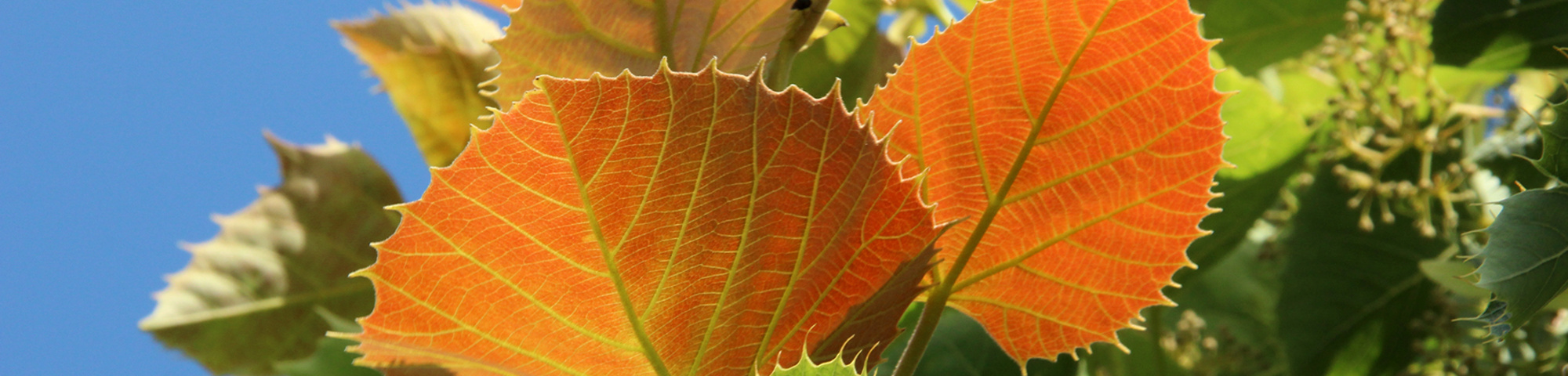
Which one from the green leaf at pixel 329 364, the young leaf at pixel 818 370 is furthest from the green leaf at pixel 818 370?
the green leaf at pixel 329 364

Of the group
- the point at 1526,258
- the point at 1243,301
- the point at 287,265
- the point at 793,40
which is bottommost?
the point at 1243,301

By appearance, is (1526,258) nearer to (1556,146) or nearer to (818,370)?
(1556,146)

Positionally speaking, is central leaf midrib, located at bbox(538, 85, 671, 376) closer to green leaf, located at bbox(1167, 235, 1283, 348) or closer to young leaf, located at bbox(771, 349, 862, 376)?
young leaf, located at bbox(771, 349, 862, 376)

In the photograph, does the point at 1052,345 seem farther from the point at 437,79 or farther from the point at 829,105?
the point at 437,79

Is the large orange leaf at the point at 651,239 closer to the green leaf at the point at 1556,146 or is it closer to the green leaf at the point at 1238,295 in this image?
the green leaf at the point at 1556,146

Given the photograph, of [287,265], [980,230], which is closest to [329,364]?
[287,265]

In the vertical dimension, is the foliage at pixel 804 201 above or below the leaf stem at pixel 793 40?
below

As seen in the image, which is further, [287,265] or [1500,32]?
[287,265]
